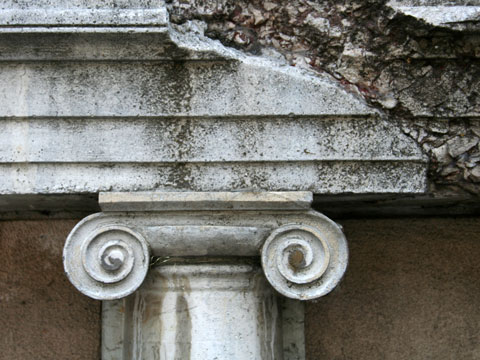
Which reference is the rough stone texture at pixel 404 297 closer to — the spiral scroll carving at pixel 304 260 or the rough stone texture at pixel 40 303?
the spiral scroll carving at pixel 304 260

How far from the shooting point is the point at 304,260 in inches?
71.2

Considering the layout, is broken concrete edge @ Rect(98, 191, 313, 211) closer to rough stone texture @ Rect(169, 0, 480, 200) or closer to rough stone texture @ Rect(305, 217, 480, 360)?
rough stone texture @ Rect(169, 0, 480, 200)

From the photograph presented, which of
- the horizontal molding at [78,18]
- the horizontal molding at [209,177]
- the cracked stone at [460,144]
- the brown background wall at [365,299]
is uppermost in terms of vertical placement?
the horizontal molding at [78,18]

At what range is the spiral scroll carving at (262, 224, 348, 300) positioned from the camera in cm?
Result: 180

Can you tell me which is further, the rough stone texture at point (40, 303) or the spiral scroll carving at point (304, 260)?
the rough stone texture at point (40, 303)

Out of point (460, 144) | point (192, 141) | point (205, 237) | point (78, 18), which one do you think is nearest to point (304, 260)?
point (205, 237)

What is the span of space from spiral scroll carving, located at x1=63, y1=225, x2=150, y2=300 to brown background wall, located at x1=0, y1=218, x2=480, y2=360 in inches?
18.4

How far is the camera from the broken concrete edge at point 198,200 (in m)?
1.79

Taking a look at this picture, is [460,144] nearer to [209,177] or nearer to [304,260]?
[304,260]

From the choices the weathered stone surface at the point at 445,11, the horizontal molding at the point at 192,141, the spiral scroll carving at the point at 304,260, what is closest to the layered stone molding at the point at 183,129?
the horizontal molding at the point at 192,141

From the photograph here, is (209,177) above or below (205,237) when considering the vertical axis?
above

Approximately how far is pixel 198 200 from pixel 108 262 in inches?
12.1

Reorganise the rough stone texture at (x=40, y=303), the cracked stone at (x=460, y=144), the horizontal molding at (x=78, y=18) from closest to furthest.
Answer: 1. the horizontal molding at (x=78, y=18)
2. the cracked stone at (x=460, y=144)
3. the rough stone texture at (x=40, y=303)

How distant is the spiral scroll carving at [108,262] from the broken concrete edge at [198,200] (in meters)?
0.08
